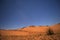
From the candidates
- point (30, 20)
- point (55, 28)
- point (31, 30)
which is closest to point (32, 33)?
point (31, 30)

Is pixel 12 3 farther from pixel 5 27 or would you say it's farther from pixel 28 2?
pixel 5 27

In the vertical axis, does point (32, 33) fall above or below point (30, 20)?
below

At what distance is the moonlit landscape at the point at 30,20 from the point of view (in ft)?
12.3

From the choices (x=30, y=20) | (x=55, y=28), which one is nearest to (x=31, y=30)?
(x=30, y=20)

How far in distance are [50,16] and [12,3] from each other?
3.70ft

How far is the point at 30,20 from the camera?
3840 mm

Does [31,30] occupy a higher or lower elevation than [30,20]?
lower

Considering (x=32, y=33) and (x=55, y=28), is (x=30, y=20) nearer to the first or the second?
(x=32, y=33)

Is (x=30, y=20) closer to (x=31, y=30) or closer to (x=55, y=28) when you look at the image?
(x=31, y=30)

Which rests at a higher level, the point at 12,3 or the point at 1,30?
the point at 12,3

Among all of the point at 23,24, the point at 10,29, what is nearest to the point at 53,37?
the point at 23,24

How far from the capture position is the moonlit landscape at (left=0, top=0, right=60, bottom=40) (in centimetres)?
375

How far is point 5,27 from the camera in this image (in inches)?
148

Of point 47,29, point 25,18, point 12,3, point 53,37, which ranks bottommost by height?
point 53,37
